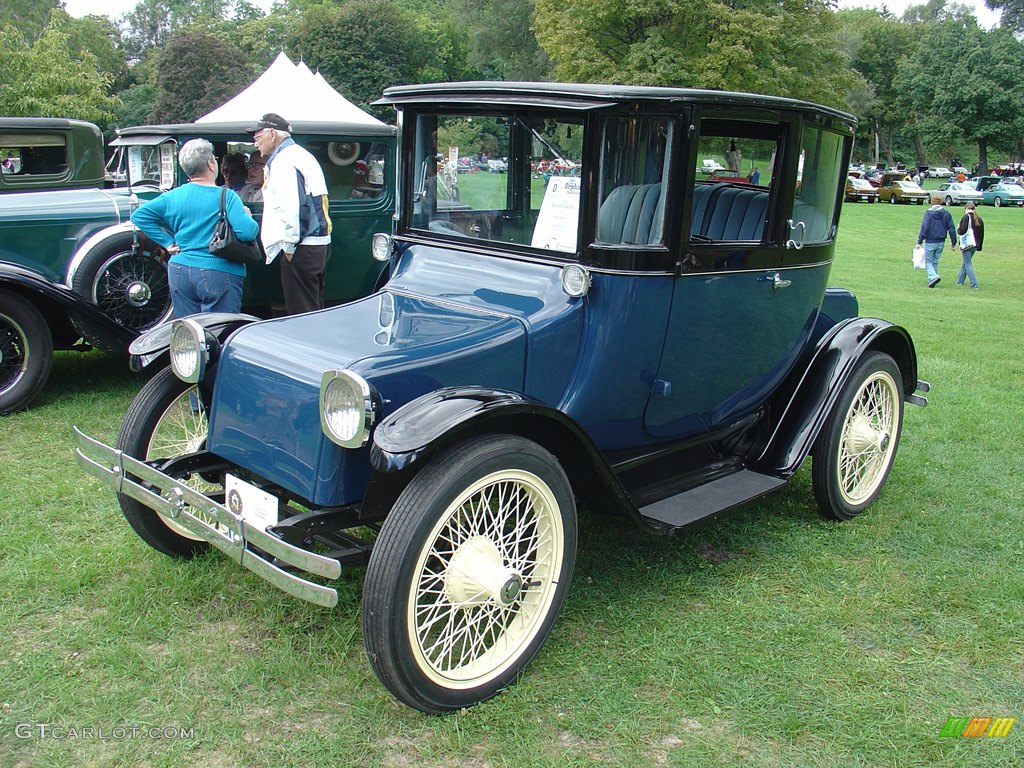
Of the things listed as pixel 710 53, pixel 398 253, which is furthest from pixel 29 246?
pixel 710 53

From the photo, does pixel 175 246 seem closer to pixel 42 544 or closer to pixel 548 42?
pixel 42 544

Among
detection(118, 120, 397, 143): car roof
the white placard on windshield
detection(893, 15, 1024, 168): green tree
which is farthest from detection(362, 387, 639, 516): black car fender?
detection(893, 15, 1024, 168): green tree

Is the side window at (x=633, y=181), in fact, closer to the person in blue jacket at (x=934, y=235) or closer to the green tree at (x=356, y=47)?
the person in blue jacket at (x=934, y=235)

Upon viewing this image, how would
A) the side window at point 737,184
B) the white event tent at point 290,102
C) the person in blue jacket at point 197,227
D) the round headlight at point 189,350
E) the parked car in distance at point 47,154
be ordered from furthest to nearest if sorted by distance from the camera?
the white event tent at point 290,102 → the parked car in distance at point 47,154 → the person in blue jacket at point 197,227 → the side window at point 737,184 → the round headlight at point 189,350

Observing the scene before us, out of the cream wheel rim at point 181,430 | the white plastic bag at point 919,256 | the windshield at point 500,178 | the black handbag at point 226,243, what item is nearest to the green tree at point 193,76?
the white plastic bag at point 919,256

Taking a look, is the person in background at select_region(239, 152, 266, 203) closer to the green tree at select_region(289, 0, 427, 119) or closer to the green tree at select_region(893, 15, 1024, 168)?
the green tree at select_region(289, 0, 427, 119)

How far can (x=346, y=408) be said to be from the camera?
2.61 metres

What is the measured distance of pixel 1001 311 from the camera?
11469mm

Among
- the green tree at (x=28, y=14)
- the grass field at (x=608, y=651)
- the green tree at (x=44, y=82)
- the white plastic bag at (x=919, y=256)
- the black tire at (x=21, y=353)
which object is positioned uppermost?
the green tree at (x=28, y=14)

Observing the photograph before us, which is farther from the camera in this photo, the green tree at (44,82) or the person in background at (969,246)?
the green tree at (44,82)

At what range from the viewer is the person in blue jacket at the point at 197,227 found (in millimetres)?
5121

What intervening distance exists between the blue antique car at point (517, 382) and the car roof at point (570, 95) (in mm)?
12

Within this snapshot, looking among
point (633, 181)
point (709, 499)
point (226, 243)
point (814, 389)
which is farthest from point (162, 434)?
point (814, 389)

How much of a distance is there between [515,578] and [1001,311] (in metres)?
11.1
